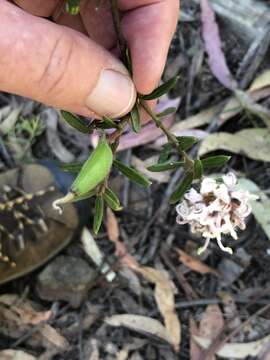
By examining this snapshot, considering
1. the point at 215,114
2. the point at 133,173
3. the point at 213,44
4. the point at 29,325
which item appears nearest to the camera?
the point at 133,173

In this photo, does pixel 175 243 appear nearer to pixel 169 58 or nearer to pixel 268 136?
pixel 268 136

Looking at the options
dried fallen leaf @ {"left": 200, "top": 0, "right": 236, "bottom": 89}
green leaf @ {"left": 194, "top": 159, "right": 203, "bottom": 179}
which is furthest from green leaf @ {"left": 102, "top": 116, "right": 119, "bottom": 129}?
dried fallen leaf @ {"left": 200, "top": 0, "right": 236, "bottom": 89}

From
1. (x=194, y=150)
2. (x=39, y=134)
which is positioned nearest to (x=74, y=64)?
(x=194, y=150)

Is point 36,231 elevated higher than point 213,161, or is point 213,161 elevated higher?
point 213,161

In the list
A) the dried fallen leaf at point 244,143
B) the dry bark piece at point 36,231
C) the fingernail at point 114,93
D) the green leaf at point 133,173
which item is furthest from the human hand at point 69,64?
the dry bark piece at point 36,231

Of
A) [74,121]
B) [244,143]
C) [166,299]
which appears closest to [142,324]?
[166,299]

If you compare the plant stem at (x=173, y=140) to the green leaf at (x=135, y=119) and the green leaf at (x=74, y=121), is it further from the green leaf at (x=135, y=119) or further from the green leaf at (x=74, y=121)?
the green leaf at (x=74, y=121)

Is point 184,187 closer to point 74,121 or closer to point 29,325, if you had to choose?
point 74,121
